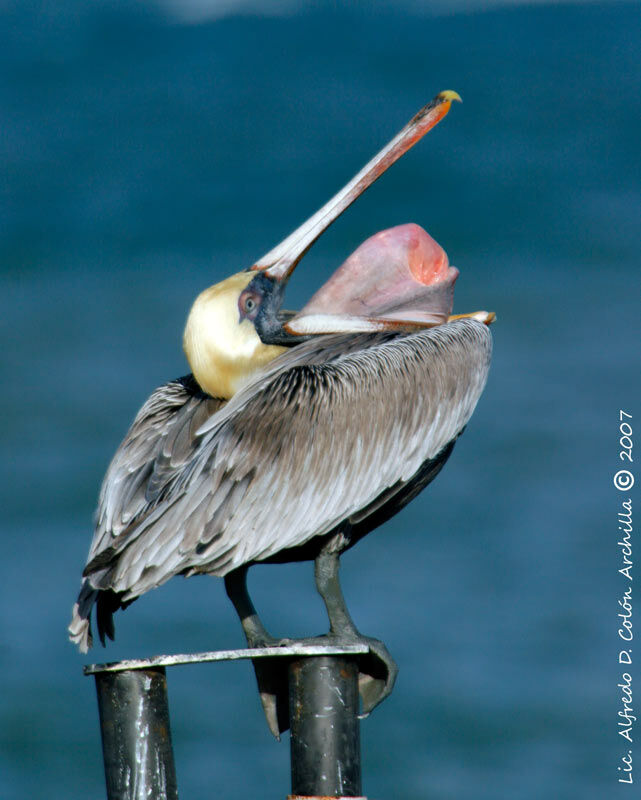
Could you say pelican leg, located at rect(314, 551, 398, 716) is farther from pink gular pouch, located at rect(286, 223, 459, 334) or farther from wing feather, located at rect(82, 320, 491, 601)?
pink gular pouch, located at rect(286, 223, 459, 334)

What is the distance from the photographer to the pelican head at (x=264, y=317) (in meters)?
6.26

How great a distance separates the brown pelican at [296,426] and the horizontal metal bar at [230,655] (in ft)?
1.33

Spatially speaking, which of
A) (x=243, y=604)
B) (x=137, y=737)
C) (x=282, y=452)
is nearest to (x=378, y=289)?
(x=282, y=452)

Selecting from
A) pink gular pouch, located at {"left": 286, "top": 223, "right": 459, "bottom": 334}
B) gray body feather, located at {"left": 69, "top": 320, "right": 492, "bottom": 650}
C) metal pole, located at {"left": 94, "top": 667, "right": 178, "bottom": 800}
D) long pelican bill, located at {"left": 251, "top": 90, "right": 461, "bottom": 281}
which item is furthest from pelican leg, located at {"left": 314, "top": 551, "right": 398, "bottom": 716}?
long pelican bill, located at {"left": 251, "top": 90, "right": 461, "bottom": 281}

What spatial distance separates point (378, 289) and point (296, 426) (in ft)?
2.90

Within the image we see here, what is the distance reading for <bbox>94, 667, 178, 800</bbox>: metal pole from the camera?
17.3 feet

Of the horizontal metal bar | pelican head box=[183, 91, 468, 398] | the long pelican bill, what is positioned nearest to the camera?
A: the horizontal metal bar

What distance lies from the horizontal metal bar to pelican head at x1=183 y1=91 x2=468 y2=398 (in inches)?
56.7

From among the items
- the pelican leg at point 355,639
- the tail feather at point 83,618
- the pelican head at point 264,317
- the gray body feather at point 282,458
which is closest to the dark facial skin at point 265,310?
the pelican head at point 264,317

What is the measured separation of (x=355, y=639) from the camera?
5734 mm

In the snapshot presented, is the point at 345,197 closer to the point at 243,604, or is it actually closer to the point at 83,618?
the point at 243,604

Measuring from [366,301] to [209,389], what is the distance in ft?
2.74

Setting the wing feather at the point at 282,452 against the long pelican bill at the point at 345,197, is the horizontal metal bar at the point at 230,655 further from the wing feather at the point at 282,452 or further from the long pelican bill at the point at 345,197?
the long pelican bill at the point at 345,197

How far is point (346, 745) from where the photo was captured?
5.22 meters
